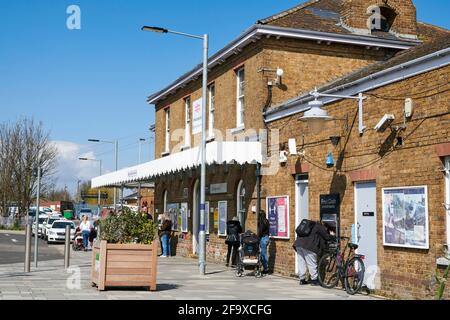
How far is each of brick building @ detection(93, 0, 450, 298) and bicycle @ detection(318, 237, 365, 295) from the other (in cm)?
38

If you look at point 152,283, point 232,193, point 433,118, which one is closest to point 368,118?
point 433,118

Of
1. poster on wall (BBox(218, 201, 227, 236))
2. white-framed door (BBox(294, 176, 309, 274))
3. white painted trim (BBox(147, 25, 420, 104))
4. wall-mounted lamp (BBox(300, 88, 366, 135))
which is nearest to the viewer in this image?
wall-mounted lamp (BBox(300, 88, 366, 135))

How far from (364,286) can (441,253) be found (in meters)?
2.67

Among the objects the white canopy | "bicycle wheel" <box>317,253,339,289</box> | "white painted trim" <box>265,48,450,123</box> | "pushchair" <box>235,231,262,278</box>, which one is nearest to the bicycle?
"bicycle wheel" <box>317,253,339,289</box>

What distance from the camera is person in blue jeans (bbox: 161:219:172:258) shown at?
25.6 meters

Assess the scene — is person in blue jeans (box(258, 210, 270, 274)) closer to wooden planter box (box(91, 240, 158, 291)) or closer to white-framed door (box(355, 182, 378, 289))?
white-framed door (box(355, 182, 378, 289))

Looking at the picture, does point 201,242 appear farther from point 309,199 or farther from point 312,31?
point 312,31

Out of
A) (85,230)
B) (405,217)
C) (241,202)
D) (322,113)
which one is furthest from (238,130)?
(85,230)

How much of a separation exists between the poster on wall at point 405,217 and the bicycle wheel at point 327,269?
6.23ft

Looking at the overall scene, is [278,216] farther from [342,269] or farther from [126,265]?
[126,265]

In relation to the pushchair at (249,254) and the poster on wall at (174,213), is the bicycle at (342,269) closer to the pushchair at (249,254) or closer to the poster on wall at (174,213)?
the pushchair at (249,254)

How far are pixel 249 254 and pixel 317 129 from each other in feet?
15.3

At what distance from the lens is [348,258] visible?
14.4m

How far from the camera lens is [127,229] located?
1332cm
